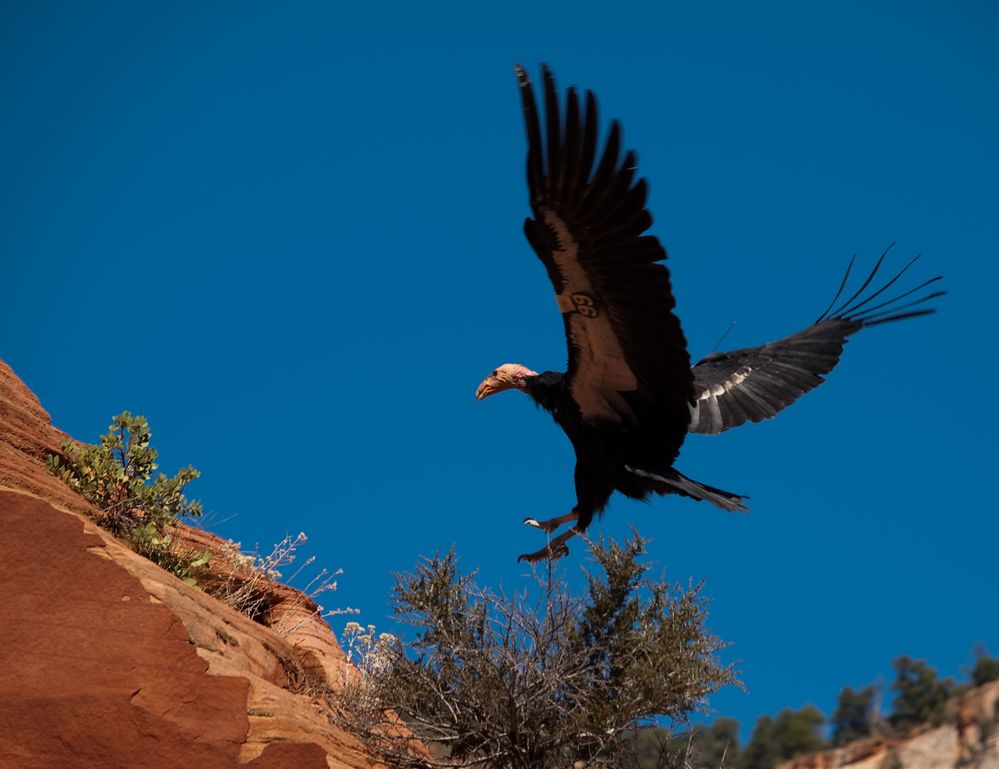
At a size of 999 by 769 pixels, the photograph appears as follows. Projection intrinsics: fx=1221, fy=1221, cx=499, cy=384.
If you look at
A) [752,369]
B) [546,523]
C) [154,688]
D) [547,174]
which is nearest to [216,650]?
[154,688]

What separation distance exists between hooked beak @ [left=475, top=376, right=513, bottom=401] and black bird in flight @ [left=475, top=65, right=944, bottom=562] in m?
0.01

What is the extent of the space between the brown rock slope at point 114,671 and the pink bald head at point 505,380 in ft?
9.98

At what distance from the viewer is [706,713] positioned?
803 centimetres

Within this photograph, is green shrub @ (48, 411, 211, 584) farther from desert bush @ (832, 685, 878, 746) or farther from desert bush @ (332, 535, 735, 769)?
desert bush @ (832, 685, 878, 746)

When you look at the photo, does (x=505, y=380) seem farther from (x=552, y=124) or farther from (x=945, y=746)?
(x=945, y=746)

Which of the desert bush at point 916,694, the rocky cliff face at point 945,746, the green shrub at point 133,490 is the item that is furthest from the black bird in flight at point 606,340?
the desert bush at point 916,694

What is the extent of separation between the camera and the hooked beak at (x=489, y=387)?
9.55 meters

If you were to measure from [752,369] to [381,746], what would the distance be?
509cm

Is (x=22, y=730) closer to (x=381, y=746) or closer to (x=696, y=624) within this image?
(x=381, y=746)

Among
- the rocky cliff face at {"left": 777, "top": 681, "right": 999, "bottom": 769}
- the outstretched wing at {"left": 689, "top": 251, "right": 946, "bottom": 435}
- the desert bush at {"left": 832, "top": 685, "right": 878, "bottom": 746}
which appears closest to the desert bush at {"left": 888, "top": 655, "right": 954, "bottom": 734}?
the desert bush at {"left": 832, "top": 685, "right": 878, "bottom": 746}

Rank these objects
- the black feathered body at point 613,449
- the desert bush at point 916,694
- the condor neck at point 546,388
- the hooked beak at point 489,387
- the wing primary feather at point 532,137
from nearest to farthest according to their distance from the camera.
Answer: the wing primary feather at point 532,137
the black feathered body at point 613,449
the condor neck at point 546,388
the hooked beak at point 489,387
the desert bush at point 916,694

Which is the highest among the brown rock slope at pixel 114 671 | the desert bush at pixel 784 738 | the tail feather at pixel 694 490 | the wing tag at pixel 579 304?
the desert bush at pixel 784 738

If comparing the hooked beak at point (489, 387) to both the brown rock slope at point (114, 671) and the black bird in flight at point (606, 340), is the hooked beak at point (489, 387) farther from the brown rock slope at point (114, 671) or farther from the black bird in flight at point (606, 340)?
the brown rock slope at point (114, 671)

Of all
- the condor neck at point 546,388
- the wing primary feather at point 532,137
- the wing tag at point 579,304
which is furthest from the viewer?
the condor neck at point 546,388
